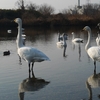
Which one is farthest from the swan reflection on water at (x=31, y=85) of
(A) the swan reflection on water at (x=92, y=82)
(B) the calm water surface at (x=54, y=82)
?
(A) the swan reflection on water at (x=92, y=82)

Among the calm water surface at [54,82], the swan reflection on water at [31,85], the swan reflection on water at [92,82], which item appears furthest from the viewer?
the swan reflection on water at [31,85]

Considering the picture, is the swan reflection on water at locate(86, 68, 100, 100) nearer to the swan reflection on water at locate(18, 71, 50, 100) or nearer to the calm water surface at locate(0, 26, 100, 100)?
the calm water surface at locate(0, 26, 100, 100)

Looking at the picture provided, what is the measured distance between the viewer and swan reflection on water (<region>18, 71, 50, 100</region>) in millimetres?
7266

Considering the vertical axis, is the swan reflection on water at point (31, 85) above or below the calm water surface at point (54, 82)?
below

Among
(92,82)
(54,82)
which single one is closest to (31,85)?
(54,82)

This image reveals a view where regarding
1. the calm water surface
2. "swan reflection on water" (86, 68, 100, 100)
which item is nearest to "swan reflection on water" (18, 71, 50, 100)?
the calm water surface

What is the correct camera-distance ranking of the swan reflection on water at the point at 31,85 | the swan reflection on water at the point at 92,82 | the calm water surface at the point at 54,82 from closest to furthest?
the calm water surface at the point at 54,82 → the swan reflection on water at the point at 92,82 → the swan reflection on water at the point at 31,85

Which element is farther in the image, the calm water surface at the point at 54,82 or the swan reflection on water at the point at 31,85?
the swan reflection on water at the point at 31,85

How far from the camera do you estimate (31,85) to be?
7898mm

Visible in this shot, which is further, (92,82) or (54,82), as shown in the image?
(54,82)

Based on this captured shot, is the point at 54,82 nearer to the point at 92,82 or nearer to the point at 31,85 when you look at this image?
the point at 31,85

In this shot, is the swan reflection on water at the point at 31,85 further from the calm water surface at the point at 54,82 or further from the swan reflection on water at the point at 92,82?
the swan reflection on water at the point at 92,82

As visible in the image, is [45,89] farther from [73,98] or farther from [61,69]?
[61,69]

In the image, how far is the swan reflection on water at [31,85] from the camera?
286 inches
